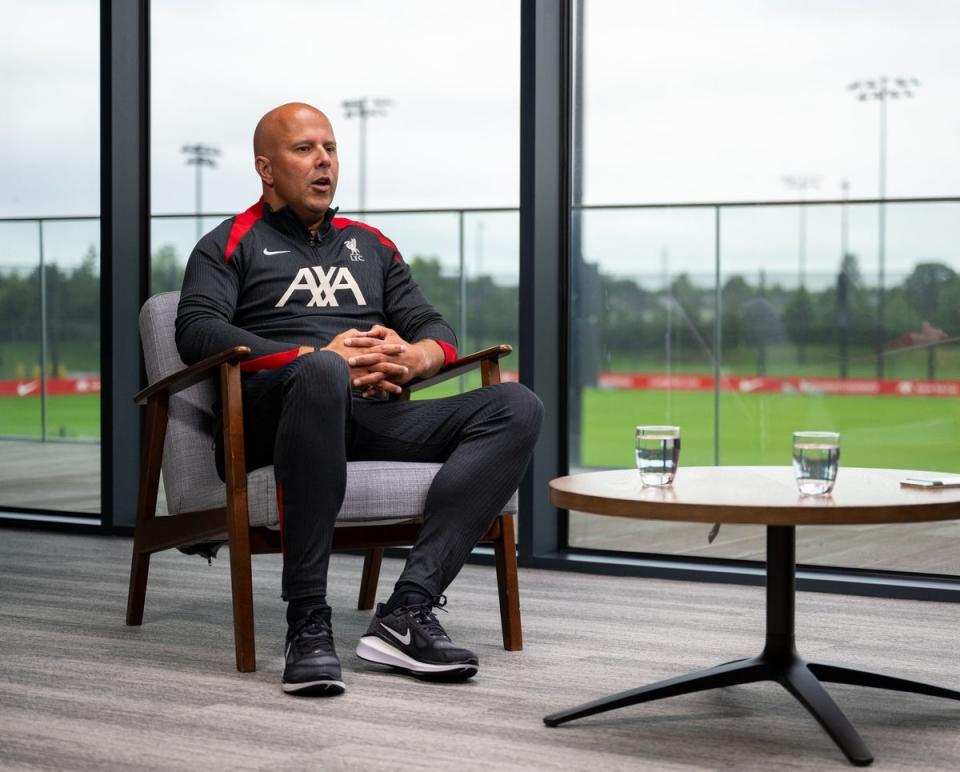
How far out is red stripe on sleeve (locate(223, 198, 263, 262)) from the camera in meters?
3.04

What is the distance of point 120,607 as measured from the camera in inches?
134

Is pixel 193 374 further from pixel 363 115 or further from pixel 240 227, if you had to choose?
pixel 363 115

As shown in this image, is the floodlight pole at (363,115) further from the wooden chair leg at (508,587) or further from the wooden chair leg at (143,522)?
the wooden chair leg at (508,587)

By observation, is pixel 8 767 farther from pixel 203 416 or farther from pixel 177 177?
pixel 177 177

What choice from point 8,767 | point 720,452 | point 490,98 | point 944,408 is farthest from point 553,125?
point 8,767

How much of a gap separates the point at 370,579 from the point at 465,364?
0.66 m

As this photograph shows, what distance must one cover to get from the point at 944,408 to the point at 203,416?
2038 millimetres

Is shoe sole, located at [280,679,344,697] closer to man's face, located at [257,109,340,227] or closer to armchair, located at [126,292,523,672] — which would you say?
armchair, located at [126,292,523,672]

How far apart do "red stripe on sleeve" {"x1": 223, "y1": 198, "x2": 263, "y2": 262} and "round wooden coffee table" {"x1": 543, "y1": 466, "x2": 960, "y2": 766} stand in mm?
1088

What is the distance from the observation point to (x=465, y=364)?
304 centimetres

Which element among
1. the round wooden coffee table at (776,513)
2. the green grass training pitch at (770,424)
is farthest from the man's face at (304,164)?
the green grass training pitch at (770,424)

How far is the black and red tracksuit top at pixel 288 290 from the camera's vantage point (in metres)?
2.90

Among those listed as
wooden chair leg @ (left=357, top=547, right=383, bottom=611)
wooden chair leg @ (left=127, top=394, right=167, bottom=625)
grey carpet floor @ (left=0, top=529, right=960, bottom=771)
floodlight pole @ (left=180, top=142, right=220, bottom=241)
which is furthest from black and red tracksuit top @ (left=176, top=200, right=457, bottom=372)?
floodlight pole @ (left=180, top=142, right=220, bottom=241)

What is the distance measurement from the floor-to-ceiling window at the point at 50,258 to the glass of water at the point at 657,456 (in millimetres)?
3073
